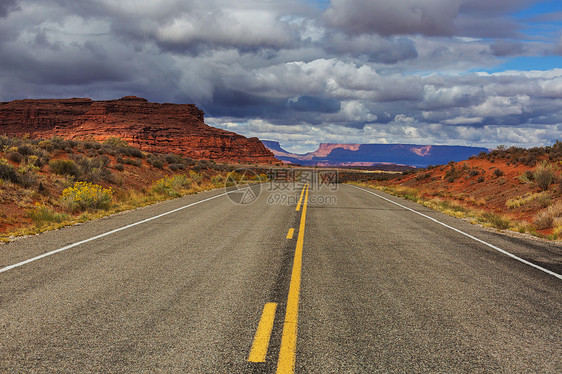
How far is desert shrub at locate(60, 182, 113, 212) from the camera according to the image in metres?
12.7

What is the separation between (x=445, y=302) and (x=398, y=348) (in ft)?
5.38

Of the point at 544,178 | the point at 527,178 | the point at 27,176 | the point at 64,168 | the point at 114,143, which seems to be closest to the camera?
the point at 27,176

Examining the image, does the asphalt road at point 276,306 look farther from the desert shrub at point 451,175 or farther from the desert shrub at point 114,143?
the desert shrub at point 114,143

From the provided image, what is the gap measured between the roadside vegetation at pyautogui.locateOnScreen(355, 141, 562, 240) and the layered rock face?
79.9m

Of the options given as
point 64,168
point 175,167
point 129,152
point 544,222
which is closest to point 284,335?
point 544,222

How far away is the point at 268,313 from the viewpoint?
162 inches

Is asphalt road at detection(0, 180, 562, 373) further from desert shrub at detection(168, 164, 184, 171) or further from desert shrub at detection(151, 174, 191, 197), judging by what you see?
desert shrub at detection(168, 164, 184, 171)

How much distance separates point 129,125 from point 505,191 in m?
106

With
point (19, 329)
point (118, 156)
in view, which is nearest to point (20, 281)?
point (19, 329)

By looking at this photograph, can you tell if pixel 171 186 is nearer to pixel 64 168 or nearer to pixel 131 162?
pixel 131 162

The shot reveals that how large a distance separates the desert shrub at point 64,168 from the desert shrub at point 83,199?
12.5ft

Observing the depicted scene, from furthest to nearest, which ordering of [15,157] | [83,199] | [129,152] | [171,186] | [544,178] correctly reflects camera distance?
[129,152] < [171,186] < [544,178] < [15,157] < [83,199]

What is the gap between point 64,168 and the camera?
1745 cm

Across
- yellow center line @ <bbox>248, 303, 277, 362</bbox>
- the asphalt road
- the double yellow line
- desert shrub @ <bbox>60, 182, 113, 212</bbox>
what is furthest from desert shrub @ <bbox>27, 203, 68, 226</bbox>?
yellow center line @ <bbox>248, 303, 277, 362</bbox>
